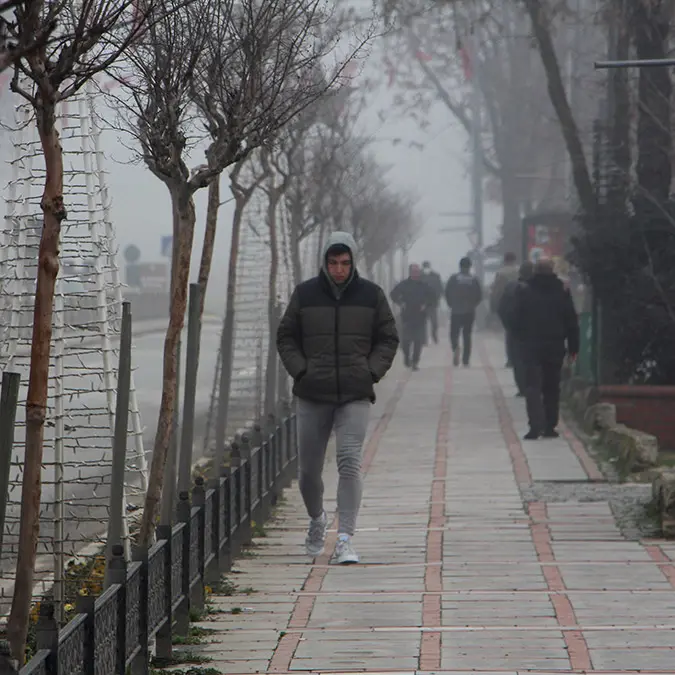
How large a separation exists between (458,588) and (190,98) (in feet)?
8.54

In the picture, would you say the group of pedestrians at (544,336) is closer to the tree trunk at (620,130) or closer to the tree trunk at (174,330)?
the tree trunk at (620,130)

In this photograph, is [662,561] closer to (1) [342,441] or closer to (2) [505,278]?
(1) [342,441]

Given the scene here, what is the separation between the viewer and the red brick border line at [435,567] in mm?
7387

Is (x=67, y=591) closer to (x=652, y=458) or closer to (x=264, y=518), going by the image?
(x=264, y=518)

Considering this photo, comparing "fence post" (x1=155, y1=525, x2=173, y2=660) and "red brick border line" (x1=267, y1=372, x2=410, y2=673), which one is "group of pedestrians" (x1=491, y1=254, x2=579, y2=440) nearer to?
"red brick border line" (x1=267, y1=372, x2=410, y2=673)

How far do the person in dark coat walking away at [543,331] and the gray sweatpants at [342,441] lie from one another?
21.7 feet

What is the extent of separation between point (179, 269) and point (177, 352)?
48 centimetres

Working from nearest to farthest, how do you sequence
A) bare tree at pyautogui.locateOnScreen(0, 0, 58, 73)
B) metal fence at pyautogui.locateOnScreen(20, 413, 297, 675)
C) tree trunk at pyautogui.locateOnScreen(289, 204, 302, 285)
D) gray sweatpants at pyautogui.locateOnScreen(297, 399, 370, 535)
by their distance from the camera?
bare tree at pyautogui.locateOnScreen(0, 0, 58, 73) < metal fence at pyautogui.locateOnScreen(20, 413, 297, 675) < gray sweatpants at pyautogui.locateOnScreen(297, 399, 370, 535) < tree trunk at pyautogui.locateOnScreen(289, 204, 302, 285)

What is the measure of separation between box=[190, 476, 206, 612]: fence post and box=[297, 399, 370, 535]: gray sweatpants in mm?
1457

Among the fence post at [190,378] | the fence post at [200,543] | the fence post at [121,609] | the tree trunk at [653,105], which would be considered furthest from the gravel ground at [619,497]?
the tree trunk at [653,105]

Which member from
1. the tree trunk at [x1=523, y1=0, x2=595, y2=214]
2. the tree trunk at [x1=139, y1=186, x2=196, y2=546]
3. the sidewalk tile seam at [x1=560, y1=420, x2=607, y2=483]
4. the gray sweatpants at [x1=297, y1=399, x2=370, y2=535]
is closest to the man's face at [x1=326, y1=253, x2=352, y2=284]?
the gray sweatpants at [x1=297, y1=399, x2=370, y2=535]

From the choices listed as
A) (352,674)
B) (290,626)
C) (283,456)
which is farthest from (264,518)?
(352,674)

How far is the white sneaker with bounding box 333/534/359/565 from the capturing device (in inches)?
392

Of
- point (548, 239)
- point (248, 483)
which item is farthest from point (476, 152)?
point (248, 483)
